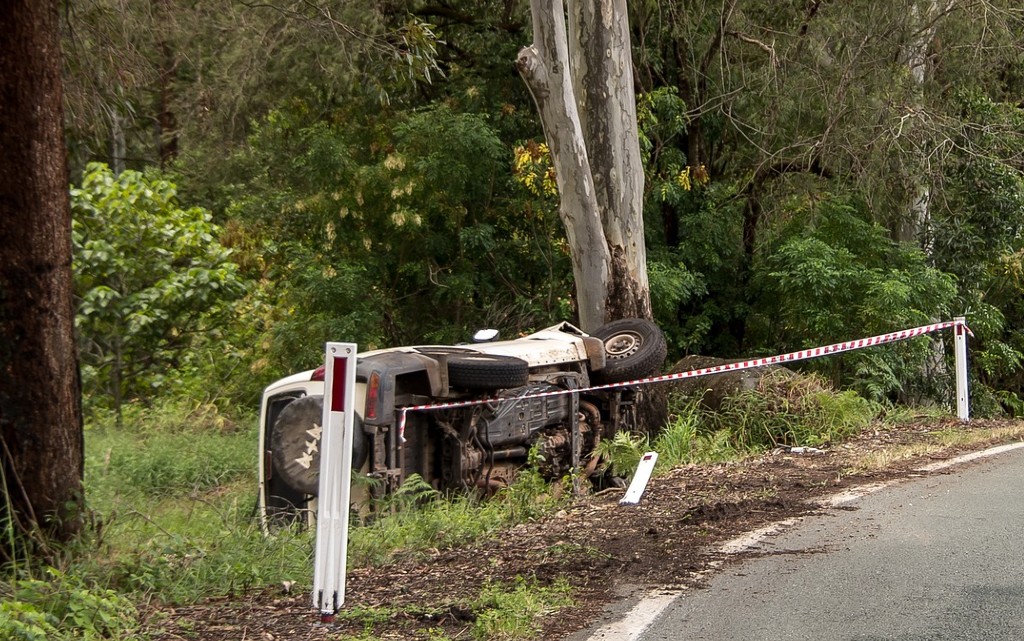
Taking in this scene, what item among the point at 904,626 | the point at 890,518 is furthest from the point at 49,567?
the point at 890,518

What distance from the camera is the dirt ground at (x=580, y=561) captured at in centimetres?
556

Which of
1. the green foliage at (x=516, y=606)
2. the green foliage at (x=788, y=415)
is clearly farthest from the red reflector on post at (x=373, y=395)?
the green foliage at (x=788, y=415)

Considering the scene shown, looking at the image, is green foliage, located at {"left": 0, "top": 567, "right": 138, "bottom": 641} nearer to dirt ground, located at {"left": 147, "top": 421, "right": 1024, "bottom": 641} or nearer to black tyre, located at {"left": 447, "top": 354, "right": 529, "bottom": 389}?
dirt ground, located at {"left": 147, "top": 421, "right": 1024, "bottom": 641}

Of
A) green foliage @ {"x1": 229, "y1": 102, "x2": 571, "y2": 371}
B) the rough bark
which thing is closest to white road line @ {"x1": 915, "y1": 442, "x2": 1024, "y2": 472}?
the rough bark

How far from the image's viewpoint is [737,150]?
64.3ft

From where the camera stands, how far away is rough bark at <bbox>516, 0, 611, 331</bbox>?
13125 millimetres

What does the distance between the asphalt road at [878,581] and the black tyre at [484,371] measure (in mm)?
2563

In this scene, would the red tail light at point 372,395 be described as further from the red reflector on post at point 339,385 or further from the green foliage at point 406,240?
the green foliage at point 406,240

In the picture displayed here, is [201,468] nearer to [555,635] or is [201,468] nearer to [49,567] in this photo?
[49,567]

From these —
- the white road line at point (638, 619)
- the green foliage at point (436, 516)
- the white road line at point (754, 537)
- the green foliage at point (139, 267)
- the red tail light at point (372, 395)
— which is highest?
the green foliage at point (139, 267)

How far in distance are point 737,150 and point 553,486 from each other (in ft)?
37.4

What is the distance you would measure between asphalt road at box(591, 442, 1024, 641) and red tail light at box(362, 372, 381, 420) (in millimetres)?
2865

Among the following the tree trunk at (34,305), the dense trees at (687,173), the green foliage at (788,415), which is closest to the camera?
the tree trunk at (34,305)

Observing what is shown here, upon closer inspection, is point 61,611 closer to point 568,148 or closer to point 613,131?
point 568,148
